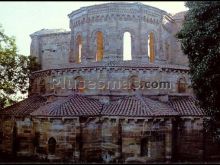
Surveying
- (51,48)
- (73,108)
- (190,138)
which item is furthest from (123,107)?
(51,48)

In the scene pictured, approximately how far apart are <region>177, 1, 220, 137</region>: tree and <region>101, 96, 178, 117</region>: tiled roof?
13.7 feet

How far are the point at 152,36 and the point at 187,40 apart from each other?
10868mm

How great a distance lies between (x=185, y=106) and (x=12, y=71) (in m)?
15.1

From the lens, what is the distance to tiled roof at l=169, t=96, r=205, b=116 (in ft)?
70.2

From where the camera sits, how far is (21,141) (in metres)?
23.8

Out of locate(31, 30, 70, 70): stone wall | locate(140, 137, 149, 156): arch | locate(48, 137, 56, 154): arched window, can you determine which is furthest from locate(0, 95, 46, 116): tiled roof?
locate(140, 137, 149, 156): arch

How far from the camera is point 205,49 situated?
15.6 metres

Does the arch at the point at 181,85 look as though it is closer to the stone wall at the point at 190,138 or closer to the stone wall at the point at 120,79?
the stone wall at the point at 120,79

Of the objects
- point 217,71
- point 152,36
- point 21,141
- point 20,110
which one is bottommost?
point 21,141

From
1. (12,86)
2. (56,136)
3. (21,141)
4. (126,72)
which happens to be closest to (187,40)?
(126,72)

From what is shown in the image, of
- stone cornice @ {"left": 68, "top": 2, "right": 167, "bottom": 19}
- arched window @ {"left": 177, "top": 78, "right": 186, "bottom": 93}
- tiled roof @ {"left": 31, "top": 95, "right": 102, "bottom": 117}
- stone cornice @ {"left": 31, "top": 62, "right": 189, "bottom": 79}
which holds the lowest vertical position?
tiled roof @ {"left": 31, "top": 95, "right": 102, "bottom": 117}

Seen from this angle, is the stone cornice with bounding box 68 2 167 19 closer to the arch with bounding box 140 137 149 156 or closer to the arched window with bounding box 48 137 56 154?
the arch with bounding box 140 137 149 156

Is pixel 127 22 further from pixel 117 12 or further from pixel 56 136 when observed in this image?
pixel 56 136

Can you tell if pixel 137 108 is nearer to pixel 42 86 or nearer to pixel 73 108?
pixel 73 108
